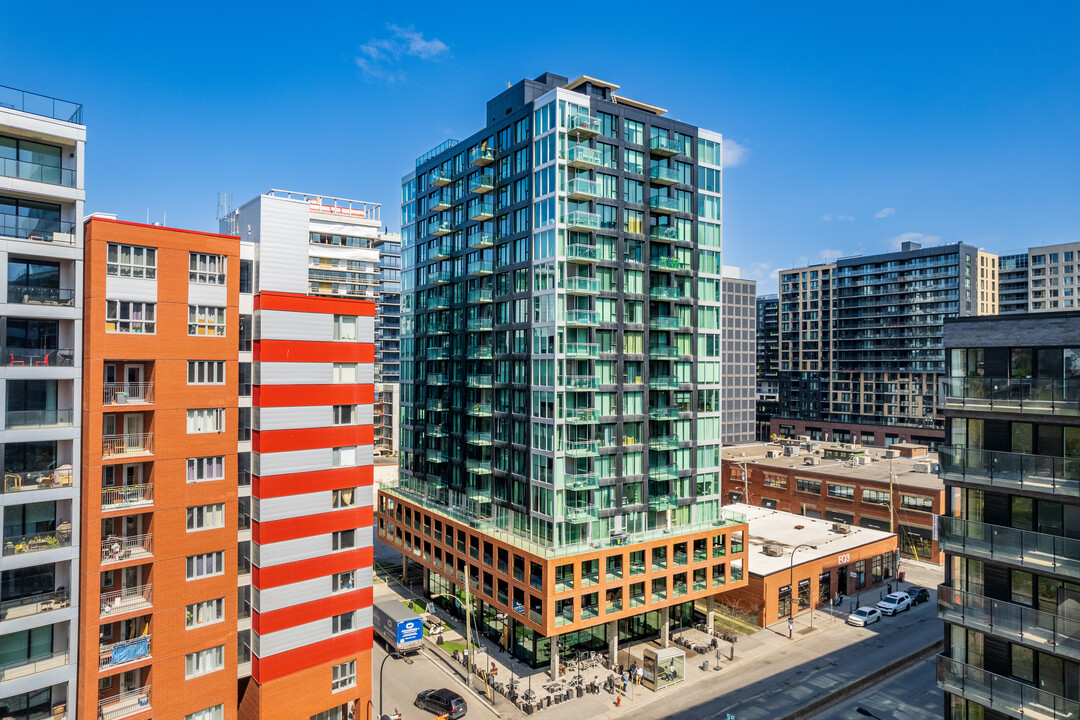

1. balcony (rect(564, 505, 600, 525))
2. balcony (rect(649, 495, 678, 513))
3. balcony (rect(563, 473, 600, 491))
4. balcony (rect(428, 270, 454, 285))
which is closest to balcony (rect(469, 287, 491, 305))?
balcony (rect(428, 270, 454, 285))

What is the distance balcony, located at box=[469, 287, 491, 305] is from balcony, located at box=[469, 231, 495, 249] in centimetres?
431

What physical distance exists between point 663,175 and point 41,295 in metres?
46.7

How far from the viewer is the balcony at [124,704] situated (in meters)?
33.2

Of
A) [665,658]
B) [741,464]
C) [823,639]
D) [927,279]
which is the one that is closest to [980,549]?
[665,658]

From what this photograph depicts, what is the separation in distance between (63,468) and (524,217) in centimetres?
3928

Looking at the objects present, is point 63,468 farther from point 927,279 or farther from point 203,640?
point 927,279

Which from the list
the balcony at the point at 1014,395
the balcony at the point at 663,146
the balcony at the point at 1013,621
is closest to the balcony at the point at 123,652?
the balcony at the point at 1013,621

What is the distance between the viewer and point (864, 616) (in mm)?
64938

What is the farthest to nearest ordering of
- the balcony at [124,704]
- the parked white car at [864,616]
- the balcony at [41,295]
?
1. the parked white car at [864,616]
2. the balcony at [124,704]
3. the balcony at [41,295]

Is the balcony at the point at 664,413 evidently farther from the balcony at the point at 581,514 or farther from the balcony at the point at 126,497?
the balcony at the point at 126,497

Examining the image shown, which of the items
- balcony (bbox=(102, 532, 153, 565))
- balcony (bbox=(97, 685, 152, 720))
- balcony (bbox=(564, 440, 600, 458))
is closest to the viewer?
balcony (bbox=(97, 685, 152, 720))

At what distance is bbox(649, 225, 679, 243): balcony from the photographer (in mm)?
58875

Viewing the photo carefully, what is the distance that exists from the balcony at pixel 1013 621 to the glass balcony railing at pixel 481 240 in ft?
151

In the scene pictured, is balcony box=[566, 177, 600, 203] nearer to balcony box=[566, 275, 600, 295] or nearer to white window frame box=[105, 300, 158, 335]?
balcony box=[566, 275, 600, 295]
